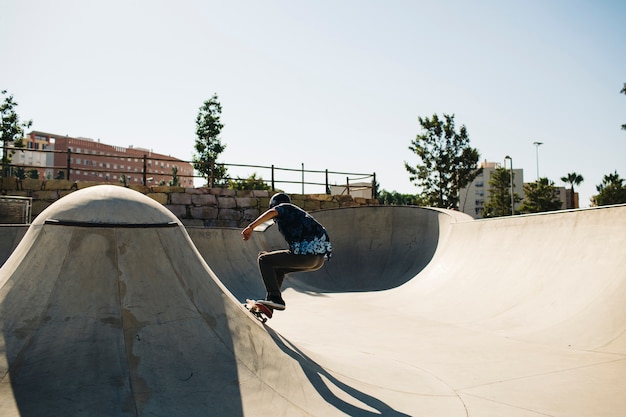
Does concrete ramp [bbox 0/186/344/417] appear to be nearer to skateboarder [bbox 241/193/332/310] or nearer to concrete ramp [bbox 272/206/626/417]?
skateboarder [bbox 241/193/332/310]

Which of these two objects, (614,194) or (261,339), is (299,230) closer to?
(261,339)

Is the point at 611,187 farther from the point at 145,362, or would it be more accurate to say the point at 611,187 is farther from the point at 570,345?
the point at 145,362

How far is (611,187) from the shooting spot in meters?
44.6

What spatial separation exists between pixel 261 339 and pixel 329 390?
2.02 ft

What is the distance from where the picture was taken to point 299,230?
13.6ft

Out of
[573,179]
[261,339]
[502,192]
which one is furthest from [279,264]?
[573,179]

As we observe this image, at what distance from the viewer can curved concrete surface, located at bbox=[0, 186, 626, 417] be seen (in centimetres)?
252

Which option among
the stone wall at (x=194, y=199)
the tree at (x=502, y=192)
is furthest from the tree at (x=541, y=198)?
the stone wall at (x=194, y=199)

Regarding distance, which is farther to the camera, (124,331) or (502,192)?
(502,192)

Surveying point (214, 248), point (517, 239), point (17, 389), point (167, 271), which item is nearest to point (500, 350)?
point (517, 239)

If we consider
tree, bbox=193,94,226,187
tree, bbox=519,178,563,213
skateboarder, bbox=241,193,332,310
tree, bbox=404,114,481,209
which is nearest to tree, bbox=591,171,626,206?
tree, bbox=519,178,563,213

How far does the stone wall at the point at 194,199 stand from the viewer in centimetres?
1457

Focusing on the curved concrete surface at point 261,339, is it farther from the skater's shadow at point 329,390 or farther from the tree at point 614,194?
the tree at point 614,194

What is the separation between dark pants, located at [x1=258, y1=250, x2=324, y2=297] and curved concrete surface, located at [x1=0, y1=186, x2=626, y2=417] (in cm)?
53
